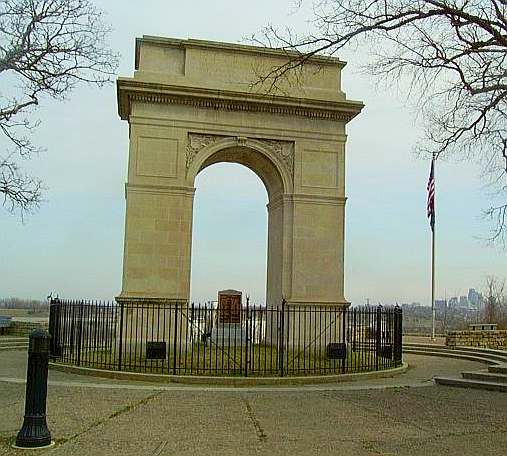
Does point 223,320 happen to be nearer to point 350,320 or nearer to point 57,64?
point 350,320

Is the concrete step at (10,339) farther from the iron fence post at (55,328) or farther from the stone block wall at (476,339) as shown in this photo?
the stone block wall at (476,339)

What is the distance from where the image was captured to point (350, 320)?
20.9m

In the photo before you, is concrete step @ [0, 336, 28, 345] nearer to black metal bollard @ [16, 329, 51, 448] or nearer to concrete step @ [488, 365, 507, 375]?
concrete step @ [488, 365, 507, 375]

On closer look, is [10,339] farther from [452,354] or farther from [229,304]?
[452,354]

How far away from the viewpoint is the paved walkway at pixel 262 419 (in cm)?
818

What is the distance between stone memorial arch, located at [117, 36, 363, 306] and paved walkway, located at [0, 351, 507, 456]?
6.46 metres

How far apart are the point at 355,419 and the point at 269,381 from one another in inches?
199

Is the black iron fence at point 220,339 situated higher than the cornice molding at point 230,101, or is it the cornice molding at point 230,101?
the cornice molding at point 230,101

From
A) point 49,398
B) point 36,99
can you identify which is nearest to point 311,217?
point 36,99

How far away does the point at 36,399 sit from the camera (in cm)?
800

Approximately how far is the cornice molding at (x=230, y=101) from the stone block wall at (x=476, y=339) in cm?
1043

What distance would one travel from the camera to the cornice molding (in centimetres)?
2095

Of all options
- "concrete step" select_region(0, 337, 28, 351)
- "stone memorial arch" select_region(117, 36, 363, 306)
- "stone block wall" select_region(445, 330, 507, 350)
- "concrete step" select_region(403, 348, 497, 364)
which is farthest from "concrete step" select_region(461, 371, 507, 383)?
"concrete step" select_region(0, 337, 28, 351)

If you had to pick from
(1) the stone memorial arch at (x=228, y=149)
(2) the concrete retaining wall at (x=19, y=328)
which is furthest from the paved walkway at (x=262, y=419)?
(2) the concrete retaining wall at (x=19, y=328)
